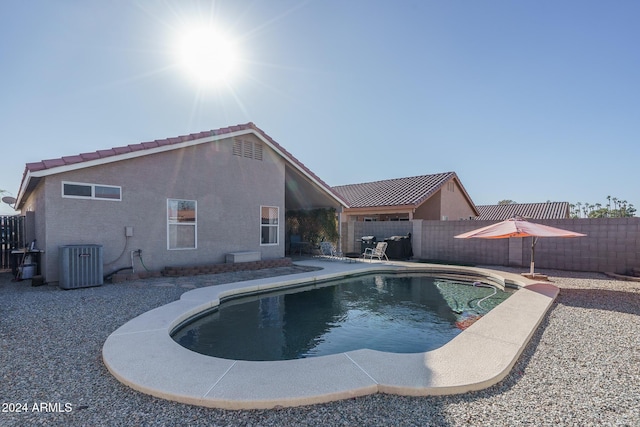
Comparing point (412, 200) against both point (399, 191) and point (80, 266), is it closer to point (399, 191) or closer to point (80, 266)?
point (399, 191)

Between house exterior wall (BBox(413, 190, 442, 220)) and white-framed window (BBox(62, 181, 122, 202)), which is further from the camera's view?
house exterior wall (BBox(413, 190, 442, 220))

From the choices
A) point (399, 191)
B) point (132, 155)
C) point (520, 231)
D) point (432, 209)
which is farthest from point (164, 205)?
point (432, 209)

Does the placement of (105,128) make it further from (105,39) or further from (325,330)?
(325,330)

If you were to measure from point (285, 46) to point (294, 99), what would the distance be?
7.16ft

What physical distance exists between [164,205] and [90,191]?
2.05 m

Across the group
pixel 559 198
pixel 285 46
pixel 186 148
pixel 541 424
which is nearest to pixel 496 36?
pixel 285 46

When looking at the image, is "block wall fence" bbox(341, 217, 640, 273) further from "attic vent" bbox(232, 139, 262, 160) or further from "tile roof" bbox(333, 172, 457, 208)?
"attic vent" bbox(232, 139, 262, 160)

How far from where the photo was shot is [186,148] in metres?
11.1

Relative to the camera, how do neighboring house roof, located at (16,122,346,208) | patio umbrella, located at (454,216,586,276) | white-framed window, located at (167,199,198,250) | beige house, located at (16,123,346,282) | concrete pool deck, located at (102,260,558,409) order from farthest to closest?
white-framed window, located at (167,199,198,250), patio umbrella, located at (454,216,586,276), beige house, located at (16,123,346,282), neighboring house roof, located at (16,122,346,208), concrete pool deck, located at (102,260,558,409)

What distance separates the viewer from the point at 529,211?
3241 centimetres

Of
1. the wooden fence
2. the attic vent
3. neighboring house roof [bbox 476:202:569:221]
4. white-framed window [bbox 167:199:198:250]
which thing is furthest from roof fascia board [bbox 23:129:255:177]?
neighboring house roof [bbox 476:202:569:221]

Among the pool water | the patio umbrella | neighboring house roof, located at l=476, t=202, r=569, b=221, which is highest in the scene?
neighboring house roof, located at l=476, t=202, r=569, b=221

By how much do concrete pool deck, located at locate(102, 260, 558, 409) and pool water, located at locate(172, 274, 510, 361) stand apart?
0.86 m

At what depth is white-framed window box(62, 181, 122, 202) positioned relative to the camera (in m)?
8.73
